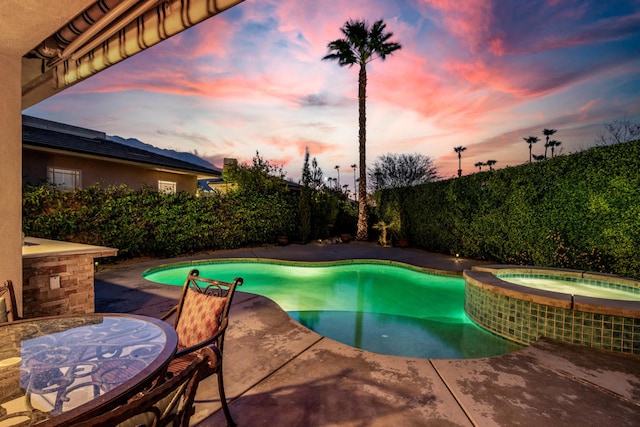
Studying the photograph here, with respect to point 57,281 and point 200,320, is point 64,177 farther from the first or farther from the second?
point 200,320

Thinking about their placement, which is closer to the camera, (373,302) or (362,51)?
(373,302)

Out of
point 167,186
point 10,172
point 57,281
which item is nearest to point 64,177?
point 167,186

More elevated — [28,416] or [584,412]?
[28,416]

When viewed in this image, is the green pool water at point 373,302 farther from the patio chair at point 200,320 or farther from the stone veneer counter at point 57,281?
the stone veneer counter at point 57,281

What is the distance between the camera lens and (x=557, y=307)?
339 cm

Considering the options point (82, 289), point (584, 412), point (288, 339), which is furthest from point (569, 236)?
point (82, 289)

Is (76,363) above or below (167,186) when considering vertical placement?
below

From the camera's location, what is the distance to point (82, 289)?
3.70 m

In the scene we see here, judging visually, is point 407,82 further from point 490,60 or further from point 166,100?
point 166,100

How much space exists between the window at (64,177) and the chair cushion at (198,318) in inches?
413

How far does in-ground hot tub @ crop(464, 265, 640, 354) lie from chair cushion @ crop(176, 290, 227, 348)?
380 centimetres

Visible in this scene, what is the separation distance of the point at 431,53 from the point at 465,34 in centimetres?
133

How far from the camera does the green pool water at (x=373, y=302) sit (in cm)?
388

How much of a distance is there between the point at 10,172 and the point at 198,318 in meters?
2.63
